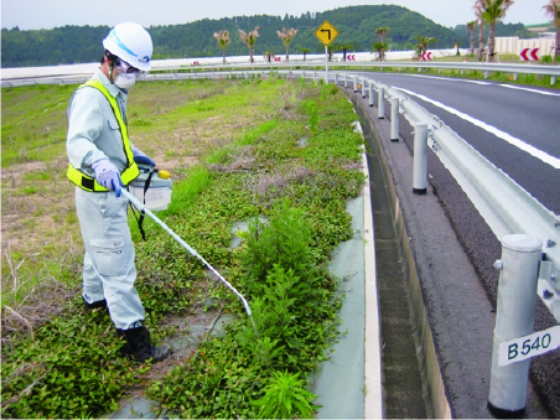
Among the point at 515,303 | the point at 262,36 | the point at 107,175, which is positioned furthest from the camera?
the point at 262,36

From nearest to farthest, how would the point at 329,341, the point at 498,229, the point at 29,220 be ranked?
the point at 498,229, the point at 329,341, the point at 29,220

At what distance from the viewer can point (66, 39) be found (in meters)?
86.5

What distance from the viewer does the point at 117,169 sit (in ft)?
11.1

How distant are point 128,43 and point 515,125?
7662 millimetres

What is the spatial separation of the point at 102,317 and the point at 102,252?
76 cm

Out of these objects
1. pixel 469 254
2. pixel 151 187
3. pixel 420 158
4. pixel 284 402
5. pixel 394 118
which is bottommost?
pixel 284 402

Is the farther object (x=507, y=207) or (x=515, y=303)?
(x=507, y=207)

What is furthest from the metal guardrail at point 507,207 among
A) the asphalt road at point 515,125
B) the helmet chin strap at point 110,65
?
the helmet chin strap at point 110,65

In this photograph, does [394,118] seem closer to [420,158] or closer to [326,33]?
[420,158]

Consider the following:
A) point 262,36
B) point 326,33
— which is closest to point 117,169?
point 326,33

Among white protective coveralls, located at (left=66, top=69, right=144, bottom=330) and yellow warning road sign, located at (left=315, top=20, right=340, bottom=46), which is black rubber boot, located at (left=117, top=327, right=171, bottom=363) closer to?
white protective coveralls, located at (left=66, top=69, right=144, bottom=330)

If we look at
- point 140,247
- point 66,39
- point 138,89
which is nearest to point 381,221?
point 140,247

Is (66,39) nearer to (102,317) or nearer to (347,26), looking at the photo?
(347,26)

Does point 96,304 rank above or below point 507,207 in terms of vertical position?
below
